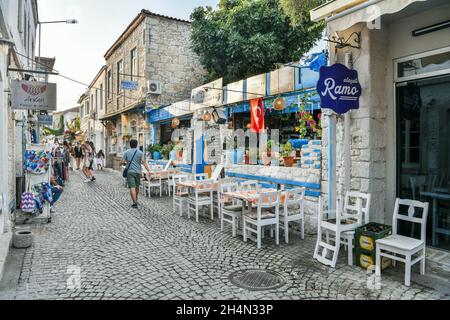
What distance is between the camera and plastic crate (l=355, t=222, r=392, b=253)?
431 cm

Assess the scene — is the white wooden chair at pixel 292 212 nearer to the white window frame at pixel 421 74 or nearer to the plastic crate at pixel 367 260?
the plastic crate at pixel 367 260

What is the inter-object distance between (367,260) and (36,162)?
6.98 metres

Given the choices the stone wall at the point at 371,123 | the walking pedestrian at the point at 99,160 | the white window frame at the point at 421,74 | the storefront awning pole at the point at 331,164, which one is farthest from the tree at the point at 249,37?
the walking pedestrian at the point at 99,160

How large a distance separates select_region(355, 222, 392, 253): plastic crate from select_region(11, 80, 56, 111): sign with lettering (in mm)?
6358

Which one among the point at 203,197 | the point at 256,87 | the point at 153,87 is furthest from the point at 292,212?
the point at 153,87

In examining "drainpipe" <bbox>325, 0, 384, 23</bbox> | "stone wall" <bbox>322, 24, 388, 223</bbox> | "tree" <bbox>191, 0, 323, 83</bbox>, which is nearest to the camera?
"drainpipe" <bbox>325, 0, 384, 23</bbox>

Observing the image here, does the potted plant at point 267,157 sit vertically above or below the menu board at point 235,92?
below

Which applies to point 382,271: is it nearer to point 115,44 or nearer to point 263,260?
point 263,260

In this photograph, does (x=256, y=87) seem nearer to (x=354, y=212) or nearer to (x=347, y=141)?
(x=347, y=141)

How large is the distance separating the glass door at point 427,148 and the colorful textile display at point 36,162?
7293mm

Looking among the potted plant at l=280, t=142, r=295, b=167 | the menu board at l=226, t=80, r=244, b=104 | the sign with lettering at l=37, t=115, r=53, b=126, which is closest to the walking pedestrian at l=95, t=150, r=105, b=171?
the sign with lettering at l=37, t=115, r=53, b=126

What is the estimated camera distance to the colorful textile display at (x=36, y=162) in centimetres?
714

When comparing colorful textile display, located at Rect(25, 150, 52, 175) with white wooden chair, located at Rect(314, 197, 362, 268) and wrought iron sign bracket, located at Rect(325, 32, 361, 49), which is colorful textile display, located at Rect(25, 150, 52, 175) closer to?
white wooden chair, located at Rect(314, 197, 362, 268)
